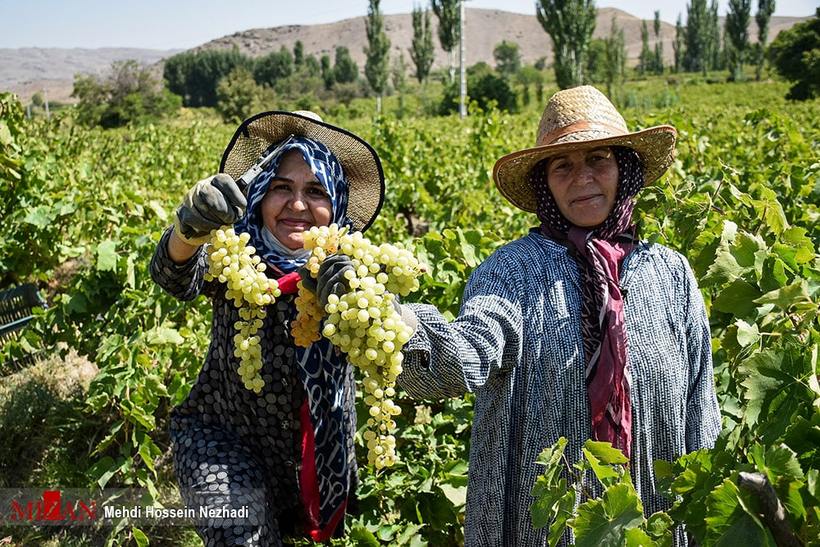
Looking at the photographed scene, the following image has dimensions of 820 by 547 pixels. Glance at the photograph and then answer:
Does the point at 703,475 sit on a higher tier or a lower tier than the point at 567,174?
lower

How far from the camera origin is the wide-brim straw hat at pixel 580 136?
5.53ft

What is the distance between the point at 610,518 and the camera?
42.3 inches

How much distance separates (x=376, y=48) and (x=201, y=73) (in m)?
41.0

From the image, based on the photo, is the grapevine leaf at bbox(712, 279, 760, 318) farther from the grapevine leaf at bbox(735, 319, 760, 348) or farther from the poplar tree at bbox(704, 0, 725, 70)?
the poplar tree at bbox(704, 0, 725, 70)

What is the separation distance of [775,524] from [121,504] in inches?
107

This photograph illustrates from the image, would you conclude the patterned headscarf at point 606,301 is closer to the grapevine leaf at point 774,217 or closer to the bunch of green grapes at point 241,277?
the grapevine leaf at point 774,217

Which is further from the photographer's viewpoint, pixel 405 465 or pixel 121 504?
pixel 121 504

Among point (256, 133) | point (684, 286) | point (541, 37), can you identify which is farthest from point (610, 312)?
point (541, 37)

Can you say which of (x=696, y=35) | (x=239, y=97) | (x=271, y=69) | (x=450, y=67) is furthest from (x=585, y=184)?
(x=271, y=69)

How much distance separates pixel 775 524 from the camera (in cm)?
97

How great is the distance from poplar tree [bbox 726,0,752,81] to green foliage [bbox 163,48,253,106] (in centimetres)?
5315

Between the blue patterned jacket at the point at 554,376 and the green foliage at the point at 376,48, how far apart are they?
169ft

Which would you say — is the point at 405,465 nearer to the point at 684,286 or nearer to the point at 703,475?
the point at 684,286

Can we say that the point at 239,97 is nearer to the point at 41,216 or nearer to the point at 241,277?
the point at 41,216
